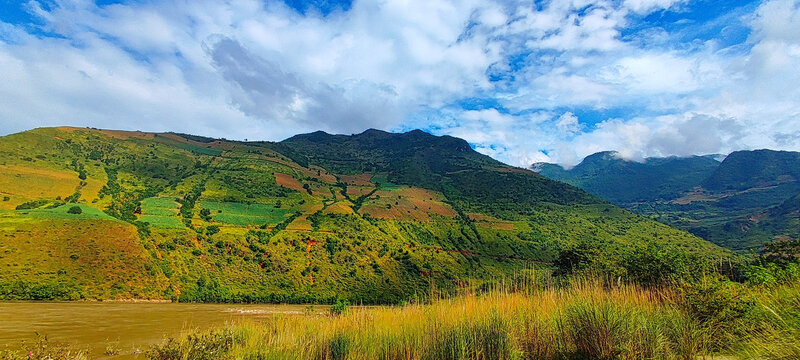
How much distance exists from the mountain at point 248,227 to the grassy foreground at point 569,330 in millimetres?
18471

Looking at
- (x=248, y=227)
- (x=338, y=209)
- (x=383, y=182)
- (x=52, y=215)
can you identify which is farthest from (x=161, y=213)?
(x=383, y=182)

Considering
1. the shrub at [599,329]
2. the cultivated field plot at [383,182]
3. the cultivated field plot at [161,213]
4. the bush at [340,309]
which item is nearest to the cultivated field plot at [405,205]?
the cultivated field plot at [383,182]

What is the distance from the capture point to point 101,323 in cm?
3278

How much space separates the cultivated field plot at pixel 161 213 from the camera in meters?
65.3

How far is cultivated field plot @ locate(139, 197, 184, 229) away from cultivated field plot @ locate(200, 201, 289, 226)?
6.57 meters

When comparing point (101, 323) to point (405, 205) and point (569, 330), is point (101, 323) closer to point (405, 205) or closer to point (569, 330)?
point (569, 330)

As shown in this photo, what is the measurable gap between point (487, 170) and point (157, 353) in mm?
161507

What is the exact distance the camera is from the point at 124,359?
18.5 meters

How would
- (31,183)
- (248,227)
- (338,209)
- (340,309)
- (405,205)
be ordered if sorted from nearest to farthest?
(340,309) → (31,183) → (248,227) → (338,209) → (405,205)

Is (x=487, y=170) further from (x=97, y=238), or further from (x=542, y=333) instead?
(x=542, y=333)

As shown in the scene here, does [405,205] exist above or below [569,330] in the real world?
above

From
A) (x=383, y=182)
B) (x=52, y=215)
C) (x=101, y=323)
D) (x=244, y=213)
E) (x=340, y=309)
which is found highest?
(x=383, y=182)

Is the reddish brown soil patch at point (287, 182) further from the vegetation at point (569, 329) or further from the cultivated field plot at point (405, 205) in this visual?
the vegetation at point (569, 329)

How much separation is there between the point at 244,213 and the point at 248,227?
8091mm
